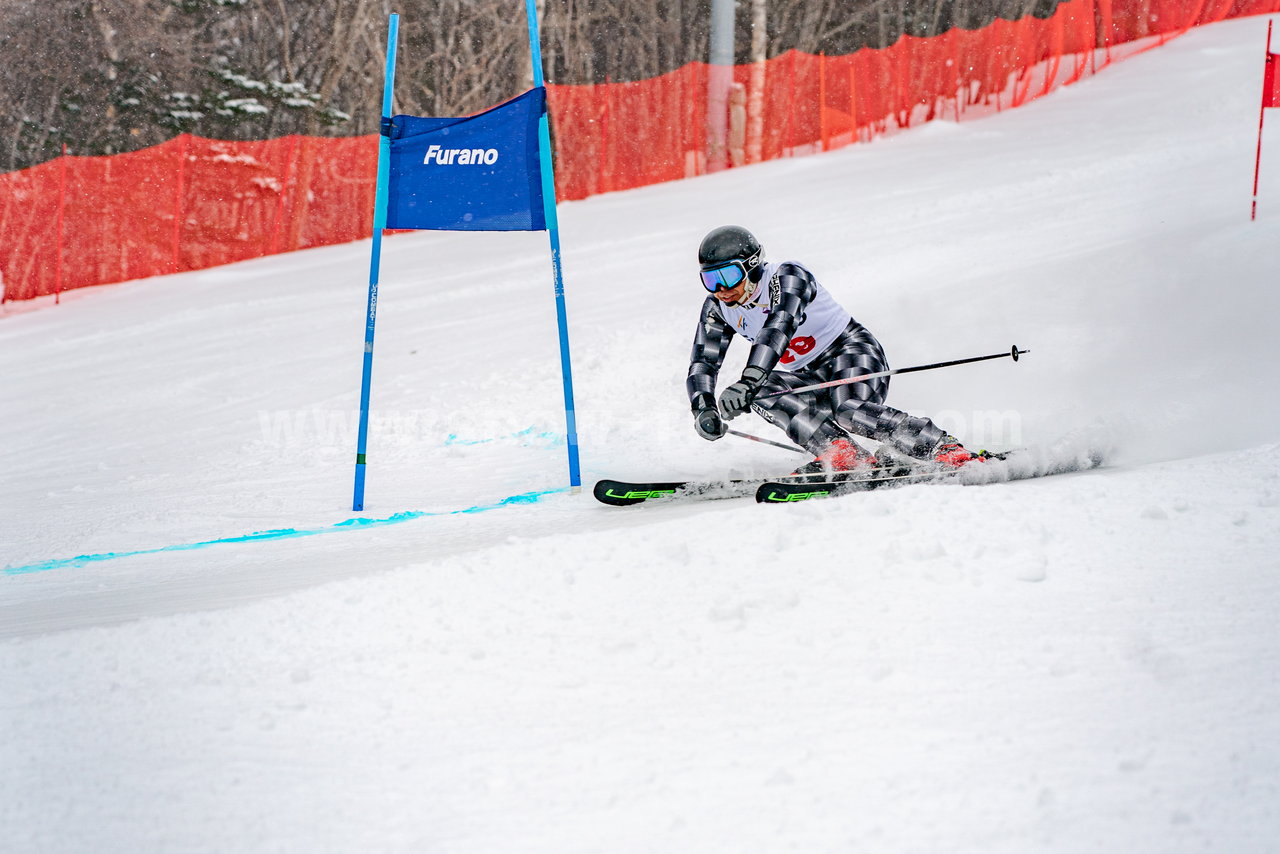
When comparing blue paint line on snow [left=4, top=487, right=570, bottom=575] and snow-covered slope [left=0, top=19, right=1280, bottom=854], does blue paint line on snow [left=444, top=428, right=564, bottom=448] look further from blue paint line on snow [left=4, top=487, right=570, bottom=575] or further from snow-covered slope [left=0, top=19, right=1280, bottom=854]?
blue paint line on snow [left=4, top=487, right=570, bottom=575]

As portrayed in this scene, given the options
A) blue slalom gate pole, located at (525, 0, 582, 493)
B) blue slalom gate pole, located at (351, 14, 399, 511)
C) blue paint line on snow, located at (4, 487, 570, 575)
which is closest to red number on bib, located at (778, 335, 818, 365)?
blue slalom gate pole, located at (525, 0, 582, 493)

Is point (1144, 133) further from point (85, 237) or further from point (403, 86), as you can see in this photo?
point (403, 86)

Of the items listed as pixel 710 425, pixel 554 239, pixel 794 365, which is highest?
pixel 554 239

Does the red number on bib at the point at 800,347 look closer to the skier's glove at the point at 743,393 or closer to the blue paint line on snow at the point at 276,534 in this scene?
the skier's glove at the point at 743,393

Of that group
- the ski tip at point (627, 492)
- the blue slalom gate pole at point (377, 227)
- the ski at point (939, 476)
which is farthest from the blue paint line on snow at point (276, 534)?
the ski at point (939, 476)

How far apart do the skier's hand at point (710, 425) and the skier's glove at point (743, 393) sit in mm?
56

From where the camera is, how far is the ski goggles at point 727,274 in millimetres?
4984

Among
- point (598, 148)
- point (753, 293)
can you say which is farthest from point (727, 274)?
point (598, 148)

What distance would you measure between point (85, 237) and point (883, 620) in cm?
1305

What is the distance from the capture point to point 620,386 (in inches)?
295

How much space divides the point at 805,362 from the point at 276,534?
2667 mm

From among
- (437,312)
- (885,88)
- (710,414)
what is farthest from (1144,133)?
(710,414)

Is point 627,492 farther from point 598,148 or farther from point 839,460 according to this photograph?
point 598,148

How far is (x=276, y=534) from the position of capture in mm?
5086
